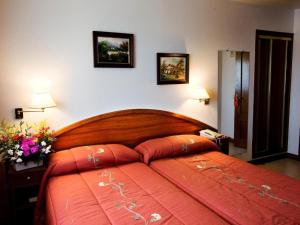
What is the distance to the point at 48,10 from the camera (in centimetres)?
254

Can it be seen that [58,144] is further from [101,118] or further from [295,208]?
[295,208]

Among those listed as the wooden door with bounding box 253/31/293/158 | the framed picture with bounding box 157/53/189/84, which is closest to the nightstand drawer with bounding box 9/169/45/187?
the framed picture with bounding box 157/53/189/84

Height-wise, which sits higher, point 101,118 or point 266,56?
point 266,56

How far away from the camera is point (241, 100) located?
12.9ft

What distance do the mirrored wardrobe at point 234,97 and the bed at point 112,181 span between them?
74cm

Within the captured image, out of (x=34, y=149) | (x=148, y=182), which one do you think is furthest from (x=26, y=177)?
(x=148, y=182)

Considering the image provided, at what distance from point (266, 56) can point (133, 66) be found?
2.35 metres

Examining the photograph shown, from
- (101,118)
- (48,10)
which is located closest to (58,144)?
(101,118)

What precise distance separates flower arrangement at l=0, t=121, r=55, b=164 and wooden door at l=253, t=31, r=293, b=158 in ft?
10.3

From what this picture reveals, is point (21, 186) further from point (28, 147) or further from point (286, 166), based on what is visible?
point (286, 166)

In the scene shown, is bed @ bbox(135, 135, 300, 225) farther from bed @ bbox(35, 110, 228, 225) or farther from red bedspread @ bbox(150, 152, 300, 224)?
bed @ bbox(35, 110, 228, 225)

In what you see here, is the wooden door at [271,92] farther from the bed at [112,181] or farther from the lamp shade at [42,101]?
the lamp shade at [42,101]

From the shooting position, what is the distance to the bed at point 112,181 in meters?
1.69

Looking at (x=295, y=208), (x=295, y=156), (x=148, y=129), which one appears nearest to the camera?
(x=295, y=208)
